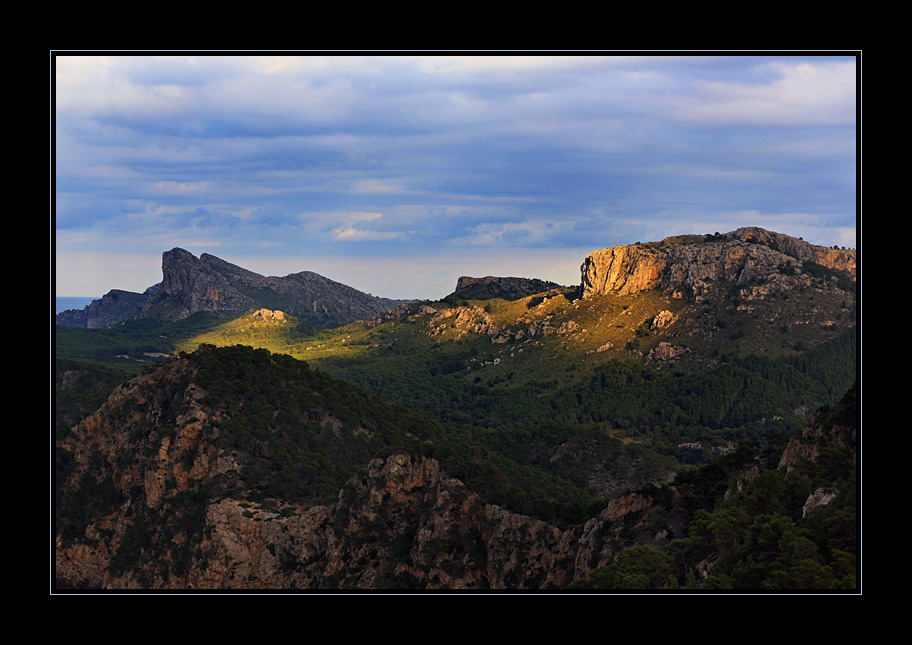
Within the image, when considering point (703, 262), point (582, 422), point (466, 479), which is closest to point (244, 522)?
point (466, 479)

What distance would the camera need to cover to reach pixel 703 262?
6176 inches

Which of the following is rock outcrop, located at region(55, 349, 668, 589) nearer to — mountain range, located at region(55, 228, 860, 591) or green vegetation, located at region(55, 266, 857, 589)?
mountain range, located at region(55, 228, 860, 591)

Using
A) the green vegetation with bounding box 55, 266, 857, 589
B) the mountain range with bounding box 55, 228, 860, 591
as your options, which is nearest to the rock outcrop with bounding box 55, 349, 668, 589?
the mountain range with bounding box 55, 228, 860, 591

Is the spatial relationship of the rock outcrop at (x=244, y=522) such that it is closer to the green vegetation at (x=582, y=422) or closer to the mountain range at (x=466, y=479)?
the mountain range at (x=466, y=479)

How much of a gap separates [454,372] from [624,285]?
41150mm

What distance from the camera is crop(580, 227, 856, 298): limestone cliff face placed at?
154 meters

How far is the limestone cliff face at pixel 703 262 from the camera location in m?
154

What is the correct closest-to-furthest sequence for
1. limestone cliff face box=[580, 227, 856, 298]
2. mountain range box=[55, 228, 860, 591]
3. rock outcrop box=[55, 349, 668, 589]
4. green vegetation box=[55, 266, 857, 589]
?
green vegetation box=[55, 266, 857, 589]
mountain range box=[55, 228, 860, 591]
rock outcrop box=[55, 349, 668, 589]
limestone cliff face box=[580, 227, 856, 298]

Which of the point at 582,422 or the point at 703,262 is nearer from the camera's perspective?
the point at 582,422

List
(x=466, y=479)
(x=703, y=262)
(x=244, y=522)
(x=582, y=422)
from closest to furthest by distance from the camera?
(x=466, y=479), (x=244, y=522), (x=582, y=422), (x=703, y=262)

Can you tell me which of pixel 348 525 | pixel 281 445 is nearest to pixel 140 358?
pixel 281 445

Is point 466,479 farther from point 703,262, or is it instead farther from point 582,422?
point 703,262
